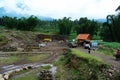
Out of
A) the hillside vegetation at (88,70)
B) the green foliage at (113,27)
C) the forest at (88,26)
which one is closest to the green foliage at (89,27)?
the forest at (88,26)

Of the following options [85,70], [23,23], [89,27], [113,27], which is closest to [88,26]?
[89,27]

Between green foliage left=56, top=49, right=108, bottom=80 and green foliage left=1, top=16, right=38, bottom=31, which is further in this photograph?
green foliage left=1, top=16, right=38, bottom=31

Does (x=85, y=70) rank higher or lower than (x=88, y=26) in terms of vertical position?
lower

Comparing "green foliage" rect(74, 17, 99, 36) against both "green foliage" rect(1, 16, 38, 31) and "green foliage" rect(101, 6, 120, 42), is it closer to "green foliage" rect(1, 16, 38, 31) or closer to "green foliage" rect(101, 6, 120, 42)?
"green foliage" rect(101, 6, 120, 42)

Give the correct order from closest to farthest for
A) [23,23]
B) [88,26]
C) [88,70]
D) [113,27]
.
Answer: [88,70], [113,27], [88,26], [23,23]

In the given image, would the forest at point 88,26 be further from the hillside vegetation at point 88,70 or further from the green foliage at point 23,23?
Answer: the hillside vegetation at point 88,70

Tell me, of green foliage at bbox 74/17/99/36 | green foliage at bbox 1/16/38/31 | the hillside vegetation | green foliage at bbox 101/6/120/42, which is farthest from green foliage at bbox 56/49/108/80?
green foliage at bbox 1/16/38/31

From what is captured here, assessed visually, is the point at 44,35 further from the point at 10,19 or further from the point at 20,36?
the point at 10,19

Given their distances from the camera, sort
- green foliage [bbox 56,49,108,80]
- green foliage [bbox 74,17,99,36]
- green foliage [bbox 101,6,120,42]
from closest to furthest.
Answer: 1. green foliage [bbox 56,49,108,80]
2. green foliage [bbox 101,6,120,42]
3. green foliage [bbox 74,17,99,36]

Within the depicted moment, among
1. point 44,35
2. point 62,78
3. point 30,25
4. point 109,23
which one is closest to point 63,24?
point 44,35

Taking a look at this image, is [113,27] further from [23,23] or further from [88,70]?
[23,23]

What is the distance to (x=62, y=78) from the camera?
39.7m

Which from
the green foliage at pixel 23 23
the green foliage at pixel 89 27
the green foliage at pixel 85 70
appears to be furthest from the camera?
the green foliage at pixel 23 23

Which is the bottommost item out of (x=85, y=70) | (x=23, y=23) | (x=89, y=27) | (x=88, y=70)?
(x=85, y=70)
